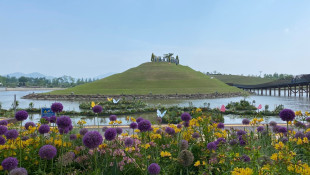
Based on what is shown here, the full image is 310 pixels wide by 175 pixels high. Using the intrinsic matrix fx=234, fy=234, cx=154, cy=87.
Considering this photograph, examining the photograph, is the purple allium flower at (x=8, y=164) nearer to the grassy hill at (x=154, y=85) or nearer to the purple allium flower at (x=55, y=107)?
the purple allium flower at (x=55, y=107)

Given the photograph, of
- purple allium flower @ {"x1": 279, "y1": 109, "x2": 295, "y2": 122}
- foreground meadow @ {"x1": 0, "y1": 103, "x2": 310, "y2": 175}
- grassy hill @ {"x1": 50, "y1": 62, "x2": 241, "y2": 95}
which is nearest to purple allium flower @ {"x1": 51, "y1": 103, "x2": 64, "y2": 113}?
foreground meadow @ {"x1": 0, "y1": 103, "x2": 310, "y2": 175}

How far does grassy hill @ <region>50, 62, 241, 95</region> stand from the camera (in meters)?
67.4

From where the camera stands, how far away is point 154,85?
76.1 metres

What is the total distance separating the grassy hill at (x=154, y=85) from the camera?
67438 mm

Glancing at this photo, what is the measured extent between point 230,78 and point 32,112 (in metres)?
188

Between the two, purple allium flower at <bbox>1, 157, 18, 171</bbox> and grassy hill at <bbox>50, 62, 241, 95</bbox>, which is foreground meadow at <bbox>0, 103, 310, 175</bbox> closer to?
purple allium flower at <bbox>1, 157, 18, 171</bbox>

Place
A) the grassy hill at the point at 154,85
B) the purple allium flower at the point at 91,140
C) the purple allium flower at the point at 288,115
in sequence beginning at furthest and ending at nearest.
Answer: the grassy hill at the point at 154,85 → the purple allium flower at the point at 288,115 → the purple allium flower at the point at 91,140

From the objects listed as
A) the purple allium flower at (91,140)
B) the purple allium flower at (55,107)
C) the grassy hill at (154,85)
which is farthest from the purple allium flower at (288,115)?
the grassy hill at (154,85)

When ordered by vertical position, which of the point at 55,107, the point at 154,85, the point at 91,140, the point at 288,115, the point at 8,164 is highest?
the point at 154,85

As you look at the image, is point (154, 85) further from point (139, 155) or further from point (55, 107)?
point (139, 155)

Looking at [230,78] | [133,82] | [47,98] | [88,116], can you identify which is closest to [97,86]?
[133,82]

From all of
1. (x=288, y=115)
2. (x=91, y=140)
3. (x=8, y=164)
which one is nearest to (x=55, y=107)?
(x=8, y=164)

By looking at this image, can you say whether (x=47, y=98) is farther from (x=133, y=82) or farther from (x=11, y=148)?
(x=11, y=148)

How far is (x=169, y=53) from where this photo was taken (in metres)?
132
